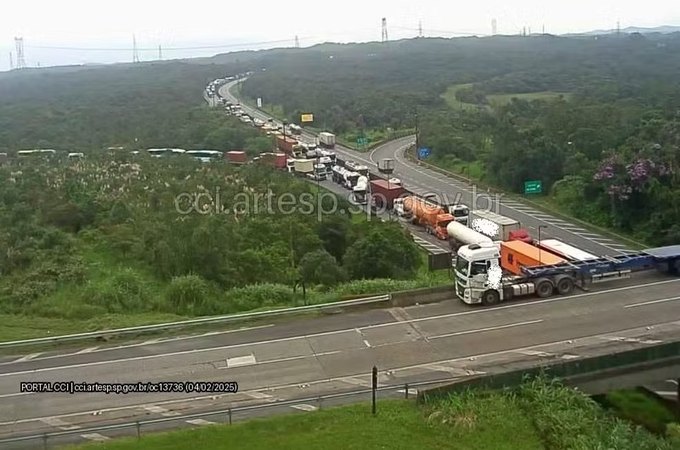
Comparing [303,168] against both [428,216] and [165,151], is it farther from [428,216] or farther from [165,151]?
[428,216]

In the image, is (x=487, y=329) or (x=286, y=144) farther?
(x=286, y=144)

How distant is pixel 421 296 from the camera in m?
22.2

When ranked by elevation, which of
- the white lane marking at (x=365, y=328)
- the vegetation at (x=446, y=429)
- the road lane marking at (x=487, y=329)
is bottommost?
the vegetation at (x=446, y=429)

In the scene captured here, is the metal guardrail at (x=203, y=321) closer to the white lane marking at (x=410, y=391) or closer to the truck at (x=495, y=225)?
the white lane marking at (x=410, y=391)

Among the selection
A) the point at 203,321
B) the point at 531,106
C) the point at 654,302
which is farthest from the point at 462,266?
the point at 531,106

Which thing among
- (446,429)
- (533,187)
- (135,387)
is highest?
(533,187)

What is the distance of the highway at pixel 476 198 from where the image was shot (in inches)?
1439

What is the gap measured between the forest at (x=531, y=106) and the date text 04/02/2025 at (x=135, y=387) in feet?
86.2

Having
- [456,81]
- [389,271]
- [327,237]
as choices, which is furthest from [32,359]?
[456,81]

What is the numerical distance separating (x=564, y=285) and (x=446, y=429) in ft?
30.0

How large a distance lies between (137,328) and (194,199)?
62.0ft

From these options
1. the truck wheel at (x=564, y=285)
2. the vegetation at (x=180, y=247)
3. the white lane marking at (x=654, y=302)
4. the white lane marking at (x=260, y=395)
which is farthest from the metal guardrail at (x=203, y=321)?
the white lane marking at (x=654, y=302)

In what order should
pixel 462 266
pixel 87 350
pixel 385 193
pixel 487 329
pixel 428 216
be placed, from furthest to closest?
1. pixel 385 193
2. pixel 428 216
3. pixel 462 266
4. pixel 487 329
5. pixel 87 350

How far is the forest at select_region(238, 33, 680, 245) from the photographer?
39094 mm
